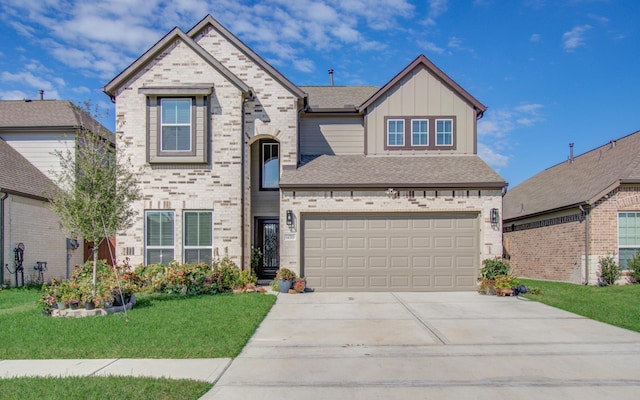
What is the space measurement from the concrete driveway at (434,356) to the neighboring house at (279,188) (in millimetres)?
3576

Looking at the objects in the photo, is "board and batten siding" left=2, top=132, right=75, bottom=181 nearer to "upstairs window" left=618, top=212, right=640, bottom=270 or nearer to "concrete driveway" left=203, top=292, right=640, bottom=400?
"concrete driveway" left=203, top=292, right=640, bottom=400

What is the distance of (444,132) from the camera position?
17969mm

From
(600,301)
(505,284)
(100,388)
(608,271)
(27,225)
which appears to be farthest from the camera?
(27,225)

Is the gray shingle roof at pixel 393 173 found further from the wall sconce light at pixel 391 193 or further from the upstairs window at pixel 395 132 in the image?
the upstairs window at pixel 395 132

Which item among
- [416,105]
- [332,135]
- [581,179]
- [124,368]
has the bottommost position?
[124,368]

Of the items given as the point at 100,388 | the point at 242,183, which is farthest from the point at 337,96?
the point at 100,388

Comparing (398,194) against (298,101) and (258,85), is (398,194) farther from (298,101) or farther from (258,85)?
(258,85)

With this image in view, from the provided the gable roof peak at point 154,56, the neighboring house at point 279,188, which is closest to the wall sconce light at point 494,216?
the neighboring house at point 279,188

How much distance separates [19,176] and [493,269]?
53.6ft

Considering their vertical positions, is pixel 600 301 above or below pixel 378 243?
below

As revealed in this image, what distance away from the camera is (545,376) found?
6.51m

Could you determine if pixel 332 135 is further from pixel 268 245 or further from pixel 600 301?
pixel 600 301

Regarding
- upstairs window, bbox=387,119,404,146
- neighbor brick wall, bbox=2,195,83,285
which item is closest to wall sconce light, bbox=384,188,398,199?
upstairs window, bbox=387,119,404,146

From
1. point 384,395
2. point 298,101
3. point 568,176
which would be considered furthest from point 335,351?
point 568,176
